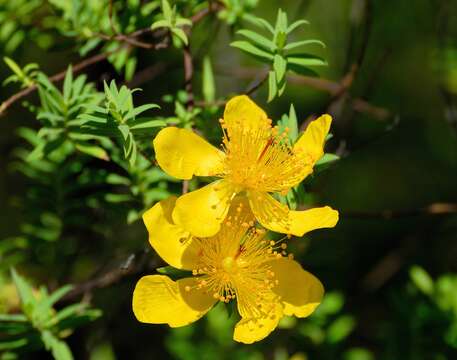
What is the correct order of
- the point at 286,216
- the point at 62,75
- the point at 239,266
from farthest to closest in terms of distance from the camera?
the point at 62,75, the point at 239,266, the point at 286,216

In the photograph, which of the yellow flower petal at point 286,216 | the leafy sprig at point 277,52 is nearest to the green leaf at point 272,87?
the leafy sprig at point 277,52

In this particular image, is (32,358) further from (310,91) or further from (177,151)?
(310,91)

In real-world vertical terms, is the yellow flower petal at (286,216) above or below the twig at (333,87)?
above

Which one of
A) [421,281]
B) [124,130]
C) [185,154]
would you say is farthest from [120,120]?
[421,281]

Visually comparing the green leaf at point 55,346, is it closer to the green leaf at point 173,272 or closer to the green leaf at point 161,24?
the green leaf at point 173,272

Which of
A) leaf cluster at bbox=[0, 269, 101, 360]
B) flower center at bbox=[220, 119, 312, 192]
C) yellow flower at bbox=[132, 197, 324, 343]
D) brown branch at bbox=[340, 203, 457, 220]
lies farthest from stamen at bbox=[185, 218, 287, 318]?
brown branch at bbox=[340, 203, 457, 220]

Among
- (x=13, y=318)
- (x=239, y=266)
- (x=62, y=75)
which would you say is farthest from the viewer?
(x=62, y=75)

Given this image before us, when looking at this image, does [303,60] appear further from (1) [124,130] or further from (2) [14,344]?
(2) [14,344]
